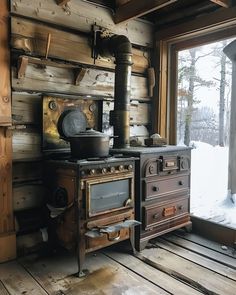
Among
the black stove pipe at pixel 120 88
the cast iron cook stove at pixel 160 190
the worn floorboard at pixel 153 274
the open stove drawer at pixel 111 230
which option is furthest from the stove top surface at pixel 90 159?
the worn floorboard at pixel 153 274

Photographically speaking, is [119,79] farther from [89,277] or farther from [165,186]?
[89,277]

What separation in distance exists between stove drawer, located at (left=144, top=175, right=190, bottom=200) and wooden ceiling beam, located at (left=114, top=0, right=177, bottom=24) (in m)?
1.54

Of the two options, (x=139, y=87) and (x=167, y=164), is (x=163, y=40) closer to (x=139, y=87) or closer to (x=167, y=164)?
(x=139, y=87)

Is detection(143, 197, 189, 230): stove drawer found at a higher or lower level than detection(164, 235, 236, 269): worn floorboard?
higher

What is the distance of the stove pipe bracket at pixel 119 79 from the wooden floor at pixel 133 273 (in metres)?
1.03

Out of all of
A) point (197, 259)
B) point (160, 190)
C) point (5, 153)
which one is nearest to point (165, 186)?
point (160, 190)

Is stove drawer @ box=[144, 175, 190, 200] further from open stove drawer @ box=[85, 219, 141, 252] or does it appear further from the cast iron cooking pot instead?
the cast iron cooking pot

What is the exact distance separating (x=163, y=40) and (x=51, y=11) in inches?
50.6

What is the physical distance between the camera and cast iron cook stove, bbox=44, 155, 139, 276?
2.21 metres

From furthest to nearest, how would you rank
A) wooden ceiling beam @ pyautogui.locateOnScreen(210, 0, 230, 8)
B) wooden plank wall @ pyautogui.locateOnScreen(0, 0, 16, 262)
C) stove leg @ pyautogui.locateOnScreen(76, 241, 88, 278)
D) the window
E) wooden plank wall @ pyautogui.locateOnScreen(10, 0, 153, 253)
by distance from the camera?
1. the window
2. wooden ceiling beam @ pyautogui.locateOnScreen(210, 0, 230, 8)
3. wooden plank wall @ pyautogui.locateOnScreen(10, 0, 153, 253)
4. wooden plank wall @ pyautogui.locateOnScreen(0, 0, 16, 262)
5. stove leg @ pyautogui.locateOnScreen(76, 241, 88, 278)

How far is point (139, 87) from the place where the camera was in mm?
3338

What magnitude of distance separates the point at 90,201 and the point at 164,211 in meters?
0.86

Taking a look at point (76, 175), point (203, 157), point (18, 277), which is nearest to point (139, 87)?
point (203, 157)

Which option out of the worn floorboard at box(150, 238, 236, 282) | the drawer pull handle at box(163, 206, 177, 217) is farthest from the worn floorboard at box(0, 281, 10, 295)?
the drawer pull handle at box(163, 206, 177, 217)
